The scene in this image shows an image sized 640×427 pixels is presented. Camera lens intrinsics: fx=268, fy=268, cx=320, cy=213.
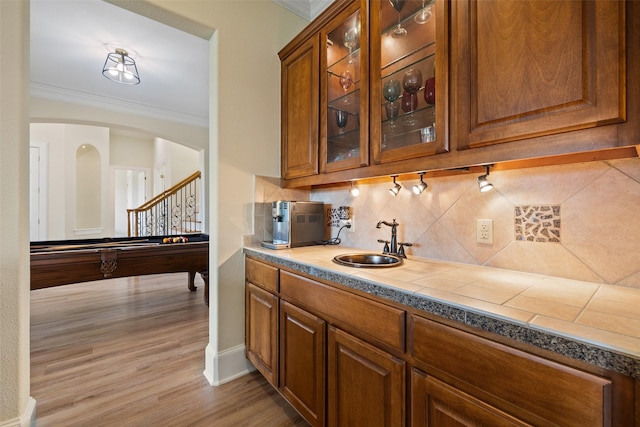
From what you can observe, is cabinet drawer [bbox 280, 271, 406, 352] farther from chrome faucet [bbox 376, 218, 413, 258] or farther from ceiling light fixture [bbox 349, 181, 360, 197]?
ceiling light fixture [bbox 349, 181, 360, 197]

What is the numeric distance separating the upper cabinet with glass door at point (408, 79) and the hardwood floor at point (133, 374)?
1668mm

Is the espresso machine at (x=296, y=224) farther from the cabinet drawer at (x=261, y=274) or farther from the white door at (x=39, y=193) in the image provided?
the white door at (x=39, y=193)

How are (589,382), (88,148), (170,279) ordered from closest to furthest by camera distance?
(589,382) → (170,279) → (88,148)

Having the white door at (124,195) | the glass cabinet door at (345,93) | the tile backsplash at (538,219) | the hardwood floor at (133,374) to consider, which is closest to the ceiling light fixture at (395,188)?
the tile backsplash at (538,219)

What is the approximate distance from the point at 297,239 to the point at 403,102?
112 cm

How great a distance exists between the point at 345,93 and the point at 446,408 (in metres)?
1.60

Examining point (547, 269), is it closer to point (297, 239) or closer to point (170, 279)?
point (297, 239)

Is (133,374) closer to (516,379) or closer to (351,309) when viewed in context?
(351,309)

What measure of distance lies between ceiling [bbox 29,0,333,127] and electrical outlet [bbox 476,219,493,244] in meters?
2.10

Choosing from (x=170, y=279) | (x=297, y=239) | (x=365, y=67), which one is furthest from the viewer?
(x=170, y=279)

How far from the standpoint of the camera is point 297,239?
195 cm

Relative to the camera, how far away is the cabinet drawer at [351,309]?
98 centimetres

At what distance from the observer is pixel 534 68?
894 millimetres

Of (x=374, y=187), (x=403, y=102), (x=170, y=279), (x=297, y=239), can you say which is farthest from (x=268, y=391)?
(x=170, y=279)
